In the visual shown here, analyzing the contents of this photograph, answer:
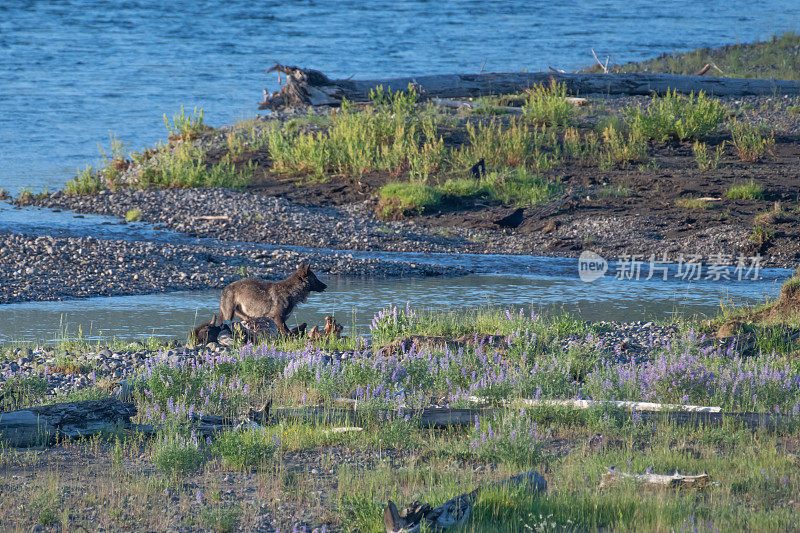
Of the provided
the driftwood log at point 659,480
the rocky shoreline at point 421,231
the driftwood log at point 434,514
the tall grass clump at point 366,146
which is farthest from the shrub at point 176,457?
the tall grass clump at point 366,146

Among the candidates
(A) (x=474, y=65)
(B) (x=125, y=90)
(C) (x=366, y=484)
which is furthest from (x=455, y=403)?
(A) (x=474, y=65)

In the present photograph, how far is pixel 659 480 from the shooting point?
5035mm

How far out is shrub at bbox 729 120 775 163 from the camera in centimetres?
2022

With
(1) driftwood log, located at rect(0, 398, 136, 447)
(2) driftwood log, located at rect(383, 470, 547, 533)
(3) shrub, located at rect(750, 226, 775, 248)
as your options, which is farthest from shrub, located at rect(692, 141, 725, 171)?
(2) driftwood log, located at rect(383, 470, 547, 533)

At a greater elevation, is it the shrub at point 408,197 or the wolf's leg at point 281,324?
the shrub at point 408,197

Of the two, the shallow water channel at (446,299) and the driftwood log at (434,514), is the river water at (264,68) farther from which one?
the driftwood log at (434,514)

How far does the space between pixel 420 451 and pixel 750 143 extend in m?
17.1

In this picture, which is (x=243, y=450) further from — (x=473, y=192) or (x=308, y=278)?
(x=473, y=192)

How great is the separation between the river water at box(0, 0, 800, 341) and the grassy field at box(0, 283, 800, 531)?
12.4 ft

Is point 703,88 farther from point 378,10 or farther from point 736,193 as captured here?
point 378,10

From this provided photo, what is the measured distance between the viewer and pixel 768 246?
15.9 m

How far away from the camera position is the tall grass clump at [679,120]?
69.9 feet

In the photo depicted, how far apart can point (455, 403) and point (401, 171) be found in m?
14.0

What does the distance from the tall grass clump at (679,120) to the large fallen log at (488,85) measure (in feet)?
11.5
